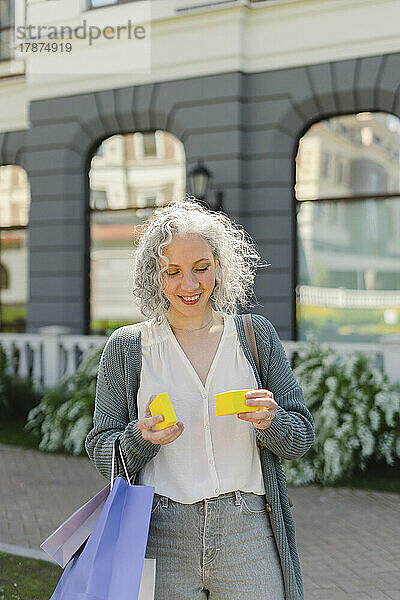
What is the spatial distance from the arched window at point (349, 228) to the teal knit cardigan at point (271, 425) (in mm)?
8413

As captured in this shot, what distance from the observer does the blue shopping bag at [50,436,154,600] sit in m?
2.32

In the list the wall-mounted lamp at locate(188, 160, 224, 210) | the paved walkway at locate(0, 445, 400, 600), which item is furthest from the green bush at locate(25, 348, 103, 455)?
the wall-mounted lamp at locate(188, 160, 224, 210)

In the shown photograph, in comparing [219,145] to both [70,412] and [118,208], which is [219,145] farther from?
[70,412]

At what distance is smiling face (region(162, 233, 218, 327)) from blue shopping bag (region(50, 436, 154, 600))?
0.59m

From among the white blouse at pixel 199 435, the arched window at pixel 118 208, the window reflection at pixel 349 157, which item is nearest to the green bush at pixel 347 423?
the window reflection at pixel 349 157

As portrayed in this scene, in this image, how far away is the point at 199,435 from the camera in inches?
101

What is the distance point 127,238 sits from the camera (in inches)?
496

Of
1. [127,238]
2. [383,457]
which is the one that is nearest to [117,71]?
[127,238]

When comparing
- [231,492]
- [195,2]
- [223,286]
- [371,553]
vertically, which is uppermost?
[195,2]

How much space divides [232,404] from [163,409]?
202 mm

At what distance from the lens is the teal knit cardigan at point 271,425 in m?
2.55

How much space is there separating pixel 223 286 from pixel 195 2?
31.5 ft

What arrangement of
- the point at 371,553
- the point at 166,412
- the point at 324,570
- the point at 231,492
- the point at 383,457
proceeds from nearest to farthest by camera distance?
1. the point at 166,412
2. the point at 231,492
3. the point at 324,570
4. the point at 371,553
5. the point at 383,457

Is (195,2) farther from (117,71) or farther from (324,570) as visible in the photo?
(324,570)
